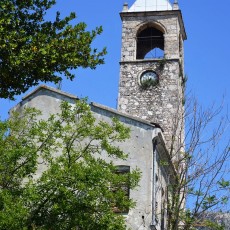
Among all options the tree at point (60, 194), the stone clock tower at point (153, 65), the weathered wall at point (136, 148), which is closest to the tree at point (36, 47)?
the tree at point (60, 194)

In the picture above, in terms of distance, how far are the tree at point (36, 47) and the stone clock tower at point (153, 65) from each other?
1333cm

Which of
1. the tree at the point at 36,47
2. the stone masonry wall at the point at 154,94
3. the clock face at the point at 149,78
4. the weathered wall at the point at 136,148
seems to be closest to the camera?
the tree at the point at 36,47

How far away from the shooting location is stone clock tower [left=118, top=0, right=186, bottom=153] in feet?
88.2

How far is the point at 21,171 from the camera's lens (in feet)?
45.5

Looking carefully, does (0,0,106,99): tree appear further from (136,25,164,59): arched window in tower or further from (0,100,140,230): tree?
(136,25,164,59): arched window in tower

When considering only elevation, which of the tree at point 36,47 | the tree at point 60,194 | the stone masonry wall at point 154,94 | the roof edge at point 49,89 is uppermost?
the stone masonry wall at point 154,94

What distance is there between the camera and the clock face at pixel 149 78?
27.8 metres

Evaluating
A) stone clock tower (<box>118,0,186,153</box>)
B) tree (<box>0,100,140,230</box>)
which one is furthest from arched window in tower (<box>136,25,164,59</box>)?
tree (<box>0,100,140,230</box>)

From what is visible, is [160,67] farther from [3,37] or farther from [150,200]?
[3,37]

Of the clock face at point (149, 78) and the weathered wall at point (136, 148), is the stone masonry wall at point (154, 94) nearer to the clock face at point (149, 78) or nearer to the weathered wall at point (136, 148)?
the clock face at point (149, 78)

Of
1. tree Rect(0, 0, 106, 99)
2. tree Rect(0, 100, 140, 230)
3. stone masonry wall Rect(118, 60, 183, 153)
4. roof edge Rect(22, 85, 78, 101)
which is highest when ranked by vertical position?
stone masonry wall Rect(118, 60, 183, 153)

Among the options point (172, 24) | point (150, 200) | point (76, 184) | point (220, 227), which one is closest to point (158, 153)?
point (150, 200)

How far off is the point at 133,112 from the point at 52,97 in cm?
831

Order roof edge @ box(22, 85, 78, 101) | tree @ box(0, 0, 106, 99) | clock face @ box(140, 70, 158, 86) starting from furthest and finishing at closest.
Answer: clock face @ box(140, 70, 158, 86), roof edge @ box(22, 85, 78, 101), tree @ box(0, 0, 106, 99)
